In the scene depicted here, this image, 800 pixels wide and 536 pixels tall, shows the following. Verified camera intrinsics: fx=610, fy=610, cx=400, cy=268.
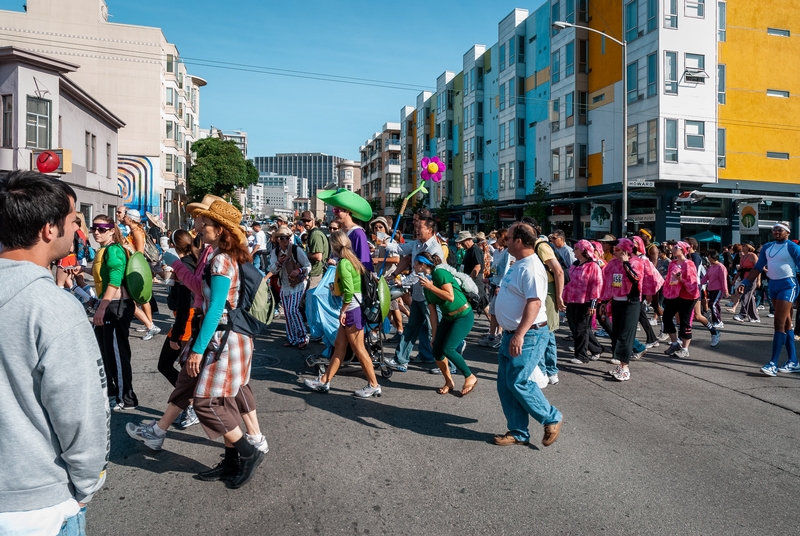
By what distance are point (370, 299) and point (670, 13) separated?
25677 millimetres

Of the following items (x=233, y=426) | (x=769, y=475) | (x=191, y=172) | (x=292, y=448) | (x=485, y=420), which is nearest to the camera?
(x=233, y=426)

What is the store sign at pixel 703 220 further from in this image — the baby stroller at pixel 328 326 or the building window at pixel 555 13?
the baby stroller at pixel 328 326

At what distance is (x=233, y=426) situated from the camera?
13.2 ft

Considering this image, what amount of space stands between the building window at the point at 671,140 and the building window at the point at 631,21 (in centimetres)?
451

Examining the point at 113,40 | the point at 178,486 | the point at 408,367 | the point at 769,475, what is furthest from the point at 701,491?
the point at 113,40

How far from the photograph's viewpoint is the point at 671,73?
26531 millimetres

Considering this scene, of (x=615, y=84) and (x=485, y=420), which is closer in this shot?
(x=485, y=420)

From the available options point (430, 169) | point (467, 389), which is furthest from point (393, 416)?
point (430, 169)

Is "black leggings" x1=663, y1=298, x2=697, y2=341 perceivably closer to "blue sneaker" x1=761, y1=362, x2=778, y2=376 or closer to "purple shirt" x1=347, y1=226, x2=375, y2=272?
"blue sneaker" x1=761, y1=362, x2=778, y2=376

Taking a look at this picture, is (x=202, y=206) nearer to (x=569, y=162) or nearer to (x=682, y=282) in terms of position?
(x=682, y=282)

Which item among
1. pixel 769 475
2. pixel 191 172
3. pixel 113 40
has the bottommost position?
pixel 769 475

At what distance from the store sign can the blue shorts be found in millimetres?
21317

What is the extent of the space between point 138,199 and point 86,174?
13.5m

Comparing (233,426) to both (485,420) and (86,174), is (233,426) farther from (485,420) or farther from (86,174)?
(86,174)
